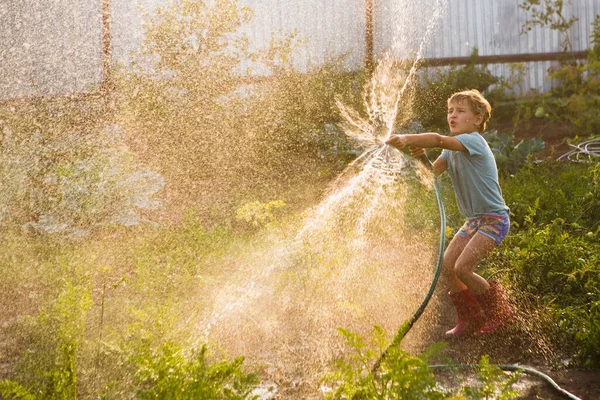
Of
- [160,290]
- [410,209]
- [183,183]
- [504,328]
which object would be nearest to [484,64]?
[410,209]

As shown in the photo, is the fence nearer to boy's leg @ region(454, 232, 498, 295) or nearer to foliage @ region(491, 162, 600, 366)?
foliage @ region(491, 162, 600, 366)

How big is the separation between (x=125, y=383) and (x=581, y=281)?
2262 mm

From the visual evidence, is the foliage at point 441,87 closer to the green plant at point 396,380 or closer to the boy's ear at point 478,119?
the boy's ear at point 478,119

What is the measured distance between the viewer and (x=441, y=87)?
6.95 metres

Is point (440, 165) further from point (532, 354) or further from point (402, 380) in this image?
point (402, 380)

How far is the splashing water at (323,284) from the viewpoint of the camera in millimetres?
2688

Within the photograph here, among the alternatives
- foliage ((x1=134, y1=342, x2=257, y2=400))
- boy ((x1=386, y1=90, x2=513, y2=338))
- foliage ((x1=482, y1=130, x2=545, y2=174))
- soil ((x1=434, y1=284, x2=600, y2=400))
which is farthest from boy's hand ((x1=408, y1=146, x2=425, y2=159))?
foliage ((x1=482, y1=130, x2=545, y2=174))

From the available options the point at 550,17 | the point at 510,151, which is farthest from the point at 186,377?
the point at 550,17

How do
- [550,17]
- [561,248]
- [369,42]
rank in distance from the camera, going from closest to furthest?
[561,248]
[369,42]
[550,17]

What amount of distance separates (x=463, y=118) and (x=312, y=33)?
153 inches

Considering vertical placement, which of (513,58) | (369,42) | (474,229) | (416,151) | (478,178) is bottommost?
(474,229)

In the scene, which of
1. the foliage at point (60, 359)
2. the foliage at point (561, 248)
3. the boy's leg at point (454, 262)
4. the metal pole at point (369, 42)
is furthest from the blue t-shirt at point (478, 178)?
the metal pole at point (369, 42)

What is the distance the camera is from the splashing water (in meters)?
2.69

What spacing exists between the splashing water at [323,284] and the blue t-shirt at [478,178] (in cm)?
41
